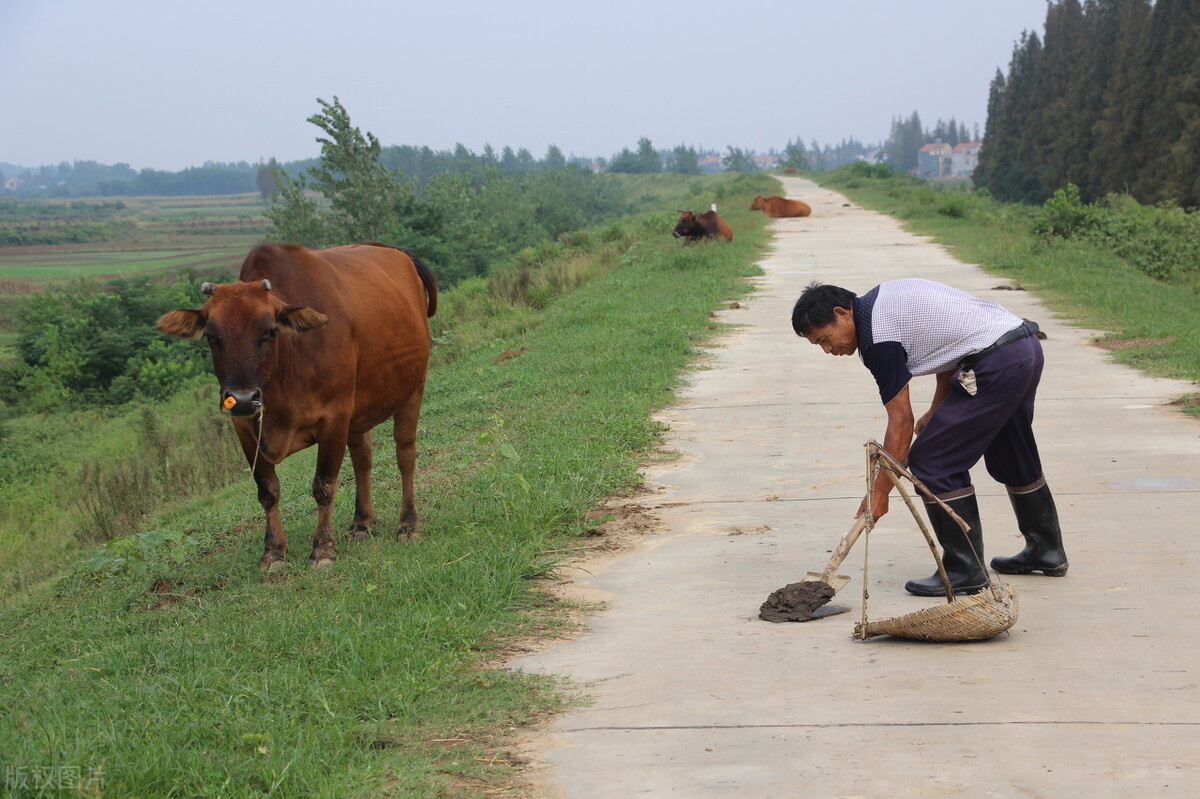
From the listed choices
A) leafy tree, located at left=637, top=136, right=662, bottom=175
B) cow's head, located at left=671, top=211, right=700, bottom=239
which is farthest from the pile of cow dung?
leafy tree, located at left=637, top=136, right=662, bottom=175

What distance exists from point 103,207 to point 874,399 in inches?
6050

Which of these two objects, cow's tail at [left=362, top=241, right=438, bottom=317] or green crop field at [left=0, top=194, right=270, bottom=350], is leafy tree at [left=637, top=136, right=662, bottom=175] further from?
cow's tail at [left=362, top=241, right=438, bottom=317]

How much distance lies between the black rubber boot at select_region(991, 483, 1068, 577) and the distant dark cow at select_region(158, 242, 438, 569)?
349 cm

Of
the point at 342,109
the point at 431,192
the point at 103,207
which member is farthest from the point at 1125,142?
the point at 103,207

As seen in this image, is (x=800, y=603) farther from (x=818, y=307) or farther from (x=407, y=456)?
(x=407, y=456)

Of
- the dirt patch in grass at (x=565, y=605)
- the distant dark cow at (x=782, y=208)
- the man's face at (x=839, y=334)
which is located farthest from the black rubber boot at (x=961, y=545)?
the distant dark cow at (x=782, y=208)

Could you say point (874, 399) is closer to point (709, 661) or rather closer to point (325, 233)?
point (709, 661)

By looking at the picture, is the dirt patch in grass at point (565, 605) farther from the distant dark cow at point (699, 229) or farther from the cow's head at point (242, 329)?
the distant dark cow at point (699, 229)

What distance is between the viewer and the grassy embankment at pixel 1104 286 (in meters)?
11.8

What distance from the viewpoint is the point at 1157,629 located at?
486 cm

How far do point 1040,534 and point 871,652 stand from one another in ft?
4.37

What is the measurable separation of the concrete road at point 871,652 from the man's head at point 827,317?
3.88 ft

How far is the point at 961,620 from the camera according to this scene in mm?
4719

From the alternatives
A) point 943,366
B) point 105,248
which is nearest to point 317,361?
point 943,366
